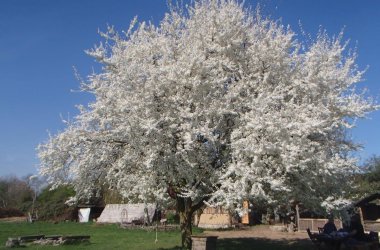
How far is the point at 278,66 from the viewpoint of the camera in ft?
55.5

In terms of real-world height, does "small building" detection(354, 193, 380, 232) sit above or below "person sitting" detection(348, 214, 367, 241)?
above

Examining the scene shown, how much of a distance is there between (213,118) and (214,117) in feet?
0.22

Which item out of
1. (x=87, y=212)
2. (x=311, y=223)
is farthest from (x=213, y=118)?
(x=87, y=212)

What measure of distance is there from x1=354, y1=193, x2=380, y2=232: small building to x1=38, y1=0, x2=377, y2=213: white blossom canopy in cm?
480

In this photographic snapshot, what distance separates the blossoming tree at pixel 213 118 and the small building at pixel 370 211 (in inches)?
189

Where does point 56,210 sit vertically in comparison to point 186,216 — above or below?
above

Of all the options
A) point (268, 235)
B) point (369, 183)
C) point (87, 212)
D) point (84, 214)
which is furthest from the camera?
point (84, 214)

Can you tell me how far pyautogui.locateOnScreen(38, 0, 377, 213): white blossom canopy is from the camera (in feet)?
46.0

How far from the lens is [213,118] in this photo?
15.4 metres

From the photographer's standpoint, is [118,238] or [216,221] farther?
[216,221]

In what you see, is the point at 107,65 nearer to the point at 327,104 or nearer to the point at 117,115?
the point at 117,115

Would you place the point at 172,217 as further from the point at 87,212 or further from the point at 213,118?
the point at 213,118

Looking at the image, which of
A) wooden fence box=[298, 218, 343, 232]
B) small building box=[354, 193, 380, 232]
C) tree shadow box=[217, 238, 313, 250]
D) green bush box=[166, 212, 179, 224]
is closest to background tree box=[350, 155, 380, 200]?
wooden fence box=[298, 218, 343, 232]

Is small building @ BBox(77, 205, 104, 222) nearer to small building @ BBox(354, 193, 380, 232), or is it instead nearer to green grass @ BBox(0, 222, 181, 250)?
green grass @ BBox(0, 222, 181, 250)
